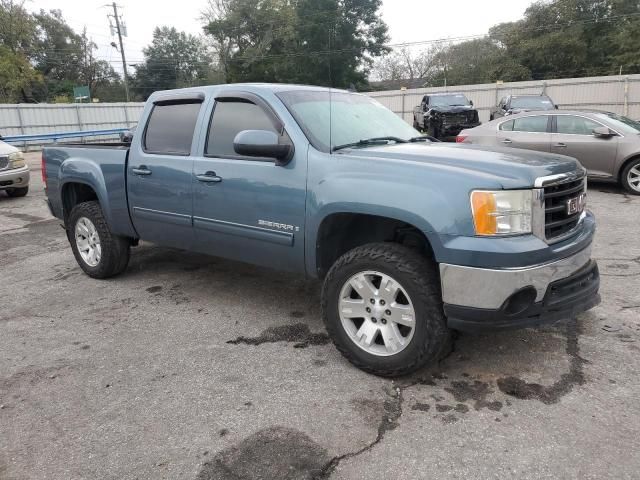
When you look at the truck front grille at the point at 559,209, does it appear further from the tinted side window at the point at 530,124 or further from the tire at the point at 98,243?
the tinted side window at the point at 530,124

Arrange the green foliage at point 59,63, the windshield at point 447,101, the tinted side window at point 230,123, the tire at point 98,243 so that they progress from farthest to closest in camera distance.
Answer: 1. the green foliage at point 59,63
2. the windshield at point 447,101
3. the tire at point 98,243
4. the tinted side window at point 230,123

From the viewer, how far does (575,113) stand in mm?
9477

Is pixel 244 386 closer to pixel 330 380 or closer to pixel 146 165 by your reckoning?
pixel 330 380

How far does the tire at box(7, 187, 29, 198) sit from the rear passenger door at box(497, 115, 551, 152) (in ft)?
32.4

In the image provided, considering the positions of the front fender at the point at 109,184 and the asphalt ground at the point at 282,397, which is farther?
the front fender at the point at 109,184

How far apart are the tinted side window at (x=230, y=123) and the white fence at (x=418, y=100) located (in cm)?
2388

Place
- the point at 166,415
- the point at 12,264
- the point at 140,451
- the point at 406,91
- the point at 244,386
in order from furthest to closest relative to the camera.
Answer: the point at 406,91
the point at 12,264
the point at 244,386
the point at 166,415
the point at 140,451

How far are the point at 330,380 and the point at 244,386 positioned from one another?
0.54 m

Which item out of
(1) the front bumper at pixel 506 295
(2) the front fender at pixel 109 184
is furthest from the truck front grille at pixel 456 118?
(1) the front bumper at pixel 506 295

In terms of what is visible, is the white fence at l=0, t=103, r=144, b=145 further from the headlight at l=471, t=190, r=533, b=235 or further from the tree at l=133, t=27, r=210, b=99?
the tree at l=133, t=27, r=210, b=99

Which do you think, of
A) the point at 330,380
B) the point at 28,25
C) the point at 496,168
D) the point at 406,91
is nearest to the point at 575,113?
the point at 496,168

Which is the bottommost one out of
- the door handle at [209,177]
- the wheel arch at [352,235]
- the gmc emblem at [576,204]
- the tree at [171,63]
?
the wheel arch at [352,235]

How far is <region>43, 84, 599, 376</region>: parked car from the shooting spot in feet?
9.39

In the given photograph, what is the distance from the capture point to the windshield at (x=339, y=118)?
12.1 ft
